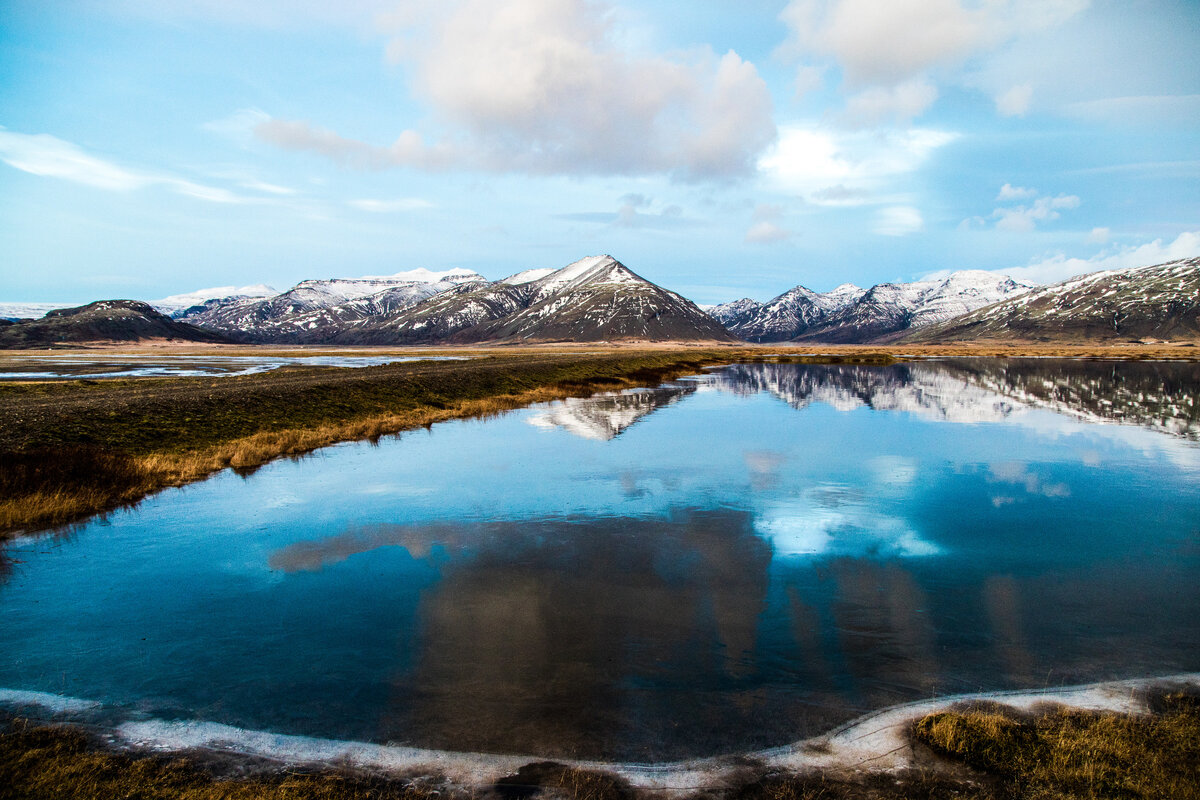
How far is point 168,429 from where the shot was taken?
94.6 feet

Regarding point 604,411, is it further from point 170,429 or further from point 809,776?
point 809,776

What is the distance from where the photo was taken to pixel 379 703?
874 centimetres

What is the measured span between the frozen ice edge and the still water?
248 mm

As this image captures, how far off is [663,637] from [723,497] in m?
10.5

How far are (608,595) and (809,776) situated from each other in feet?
19.8

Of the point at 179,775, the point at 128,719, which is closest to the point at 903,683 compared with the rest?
the point at 179,775

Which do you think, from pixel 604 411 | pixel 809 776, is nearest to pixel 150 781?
pixel 809 776

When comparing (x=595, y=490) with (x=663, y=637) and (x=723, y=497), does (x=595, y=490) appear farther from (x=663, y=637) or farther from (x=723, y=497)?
(x=663, y=637)

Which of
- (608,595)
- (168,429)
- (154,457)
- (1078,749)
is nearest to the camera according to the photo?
(1078,749)

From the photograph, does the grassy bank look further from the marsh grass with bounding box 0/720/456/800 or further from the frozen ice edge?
the frozen ice edge

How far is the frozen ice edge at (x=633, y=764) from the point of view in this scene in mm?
7238

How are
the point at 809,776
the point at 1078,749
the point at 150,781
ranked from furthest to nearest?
1. the point at 1078,749
2. the point at 809,776
3. the point at 150,781

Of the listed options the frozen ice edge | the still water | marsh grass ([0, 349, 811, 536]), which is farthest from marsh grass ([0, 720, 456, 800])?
marsh grass ([0, 349, 811, 536])

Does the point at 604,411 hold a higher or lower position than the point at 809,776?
higher
